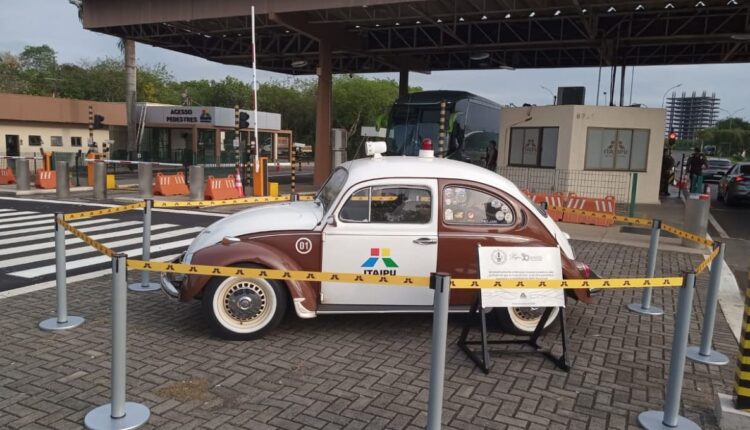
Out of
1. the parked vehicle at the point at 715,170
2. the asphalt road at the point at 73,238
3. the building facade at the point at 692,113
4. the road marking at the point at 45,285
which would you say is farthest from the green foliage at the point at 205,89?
the building facade at the point at 692,113

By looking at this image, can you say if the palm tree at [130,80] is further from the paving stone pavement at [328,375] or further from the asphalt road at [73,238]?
the paving stone pavement at [328,375]

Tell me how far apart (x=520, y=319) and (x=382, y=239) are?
159cm

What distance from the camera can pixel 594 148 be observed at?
1927 cm

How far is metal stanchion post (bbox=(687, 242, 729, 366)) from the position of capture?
17.1ft

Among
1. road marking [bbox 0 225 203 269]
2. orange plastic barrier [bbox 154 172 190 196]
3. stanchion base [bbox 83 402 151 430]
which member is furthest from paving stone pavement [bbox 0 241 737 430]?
orange plastic barrier [bbox 154 172 190 196]

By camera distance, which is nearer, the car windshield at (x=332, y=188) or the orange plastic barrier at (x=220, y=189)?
the car windshield at (x=332, y=188)

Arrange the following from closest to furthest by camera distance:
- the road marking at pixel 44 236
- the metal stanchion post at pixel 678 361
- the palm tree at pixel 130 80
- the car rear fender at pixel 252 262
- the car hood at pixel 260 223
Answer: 1. the metal stanchion post at pixel 678 361
2. the car rear fender at pixel 252 262
3. the car hood at pixel 260 223
4. the road marking at pixel 44 236
5. the palm tree at pixel 130 80

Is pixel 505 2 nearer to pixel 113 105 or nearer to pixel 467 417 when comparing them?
pixel 467 417

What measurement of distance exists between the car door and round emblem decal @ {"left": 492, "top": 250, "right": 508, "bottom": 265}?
773mm

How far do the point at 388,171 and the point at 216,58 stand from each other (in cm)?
2766

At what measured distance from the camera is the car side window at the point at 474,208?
5520 millimetres

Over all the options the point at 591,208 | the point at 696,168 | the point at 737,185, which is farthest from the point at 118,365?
the point at 696,168

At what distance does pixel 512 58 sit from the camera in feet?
101

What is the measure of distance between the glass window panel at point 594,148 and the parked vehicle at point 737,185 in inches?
199
